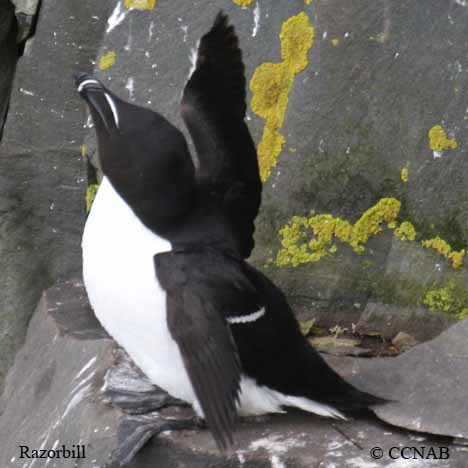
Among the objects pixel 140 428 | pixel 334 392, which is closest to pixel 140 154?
pixel 140 428

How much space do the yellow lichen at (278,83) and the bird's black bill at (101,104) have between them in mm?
1114

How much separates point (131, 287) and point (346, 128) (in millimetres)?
1392

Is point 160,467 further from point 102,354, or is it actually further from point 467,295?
point 467,295

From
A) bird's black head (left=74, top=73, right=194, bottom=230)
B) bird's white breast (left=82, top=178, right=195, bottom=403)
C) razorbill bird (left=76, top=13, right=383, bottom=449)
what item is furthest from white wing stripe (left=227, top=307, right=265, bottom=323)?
bird's black head (left=74, top=73, right=194, bottom=230)

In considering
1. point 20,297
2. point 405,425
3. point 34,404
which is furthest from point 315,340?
point 20,297

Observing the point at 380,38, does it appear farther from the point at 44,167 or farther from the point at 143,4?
the point at 44,167

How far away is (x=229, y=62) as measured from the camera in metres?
3.45

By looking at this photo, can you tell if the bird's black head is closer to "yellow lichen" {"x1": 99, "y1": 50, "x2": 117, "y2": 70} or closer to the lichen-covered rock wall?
the lichen-covered rock wall

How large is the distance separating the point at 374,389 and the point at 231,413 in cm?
76

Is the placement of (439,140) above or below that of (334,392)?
above

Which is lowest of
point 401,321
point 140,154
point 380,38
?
point 401,321

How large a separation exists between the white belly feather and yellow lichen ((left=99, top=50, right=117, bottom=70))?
1.21 metres

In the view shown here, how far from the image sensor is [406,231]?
13.5 feet

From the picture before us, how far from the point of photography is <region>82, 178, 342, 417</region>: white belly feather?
3.11 metres
